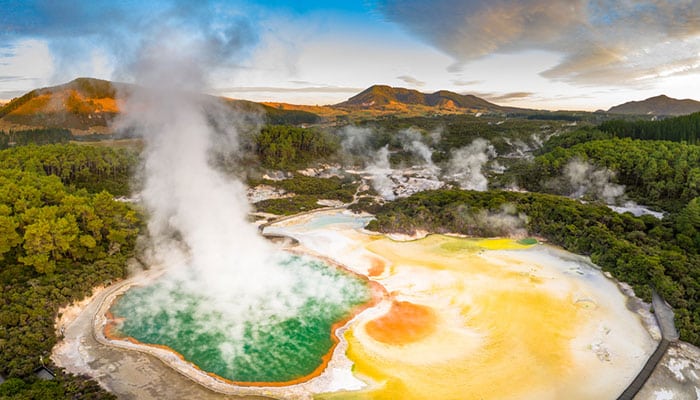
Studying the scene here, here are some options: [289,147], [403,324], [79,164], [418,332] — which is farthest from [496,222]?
[79,164]

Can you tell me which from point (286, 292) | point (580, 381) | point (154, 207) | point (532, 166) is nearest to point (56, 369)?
point (286, 292)

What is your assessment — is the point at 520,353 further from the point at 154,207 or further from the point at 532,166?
the point at 532,166

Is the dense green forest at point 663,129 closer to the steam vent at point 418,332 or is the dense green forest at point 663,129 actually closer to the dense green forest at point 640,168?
the dense green forest at point 640,168

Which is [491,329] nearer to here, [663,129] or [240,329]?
[240,329]

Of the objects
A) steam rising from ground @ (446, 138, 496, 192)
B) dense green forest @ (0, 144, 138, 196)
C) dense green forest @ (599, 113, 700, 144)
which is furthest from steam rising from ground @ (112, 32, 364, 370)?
dense green forest @ (599, 113, 700, 144)

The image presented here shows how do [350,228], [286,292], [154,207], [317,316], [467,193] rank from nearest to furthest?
[317,316] → [286,292] → [154,207] → [350,228] → [467,193]

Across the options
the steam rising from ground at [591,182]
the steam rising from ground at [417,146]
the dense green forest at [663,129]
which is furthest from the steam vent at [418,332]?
the dense green forest at [663,129]
